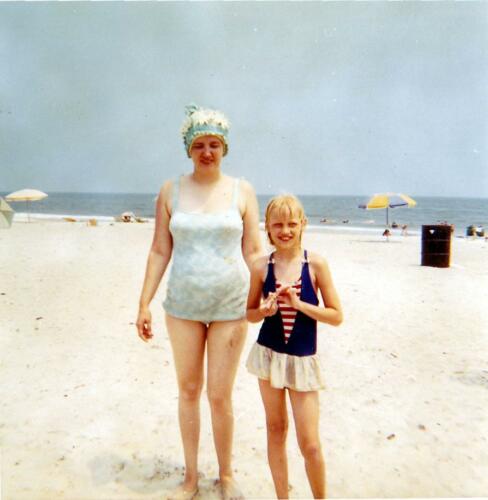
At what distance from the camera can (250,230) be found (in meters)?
2.72

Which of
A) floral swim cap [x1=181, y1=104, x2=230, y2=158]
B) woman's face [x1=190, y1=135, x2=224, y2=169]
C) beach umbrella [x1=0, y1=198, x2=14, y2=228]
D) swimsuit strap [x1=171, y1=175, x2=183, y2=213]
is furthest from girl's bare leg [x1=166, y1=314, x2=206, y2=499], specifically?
beach umbrella [x1=0, y1=198, x2=14, y2=228]

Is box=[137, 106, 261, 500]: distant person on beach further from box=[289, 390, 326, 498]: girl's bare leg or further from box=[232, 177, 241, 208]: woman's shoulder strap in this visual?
box=[289, 390, 326, 498]: girl's bare leg

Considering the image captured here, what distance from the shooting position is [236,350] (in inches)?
104

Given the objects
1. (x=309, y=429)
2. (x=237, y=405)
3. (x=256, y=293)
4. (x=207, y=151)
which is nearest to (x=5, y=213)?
(x=237, y=405)

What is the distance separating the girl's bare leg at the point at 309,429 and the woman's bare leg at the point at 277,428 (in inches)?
4.2

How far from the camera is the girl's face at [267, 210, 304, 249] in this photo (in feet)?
7.53

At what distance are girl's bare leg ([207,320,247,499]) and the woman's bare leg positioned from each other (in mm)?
306

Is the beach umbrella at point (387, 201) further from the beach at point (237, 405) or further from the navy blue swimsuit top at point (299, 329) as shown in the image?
the navy blue swimsuit top at point (299, 329)

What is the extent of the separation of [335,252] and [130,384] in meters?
11.4

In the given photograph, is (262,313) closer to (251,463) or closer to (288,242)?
(288,242)

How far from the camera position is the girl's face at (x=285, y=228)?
2.29m

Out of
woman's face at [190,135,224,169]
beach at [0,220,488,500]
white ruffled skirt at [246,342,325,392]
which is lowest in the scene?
beach at [0,220,488,500]

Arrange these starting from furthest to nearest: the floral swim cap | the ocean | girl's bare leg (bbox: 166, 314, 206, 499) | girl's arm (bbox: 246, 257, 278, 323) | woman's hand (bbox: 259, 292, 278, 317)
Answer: the ocean < girl's bare leg (bbox: 166, 314, 206, 499) < the floral swim cap < girl's arm (bbox: 246, 257, 278, 323) < woman's hand (bbox: 259, 292, 278, 317)

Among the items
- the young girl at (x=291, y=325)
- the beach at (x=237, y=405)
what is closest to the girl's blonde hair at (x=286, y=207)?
the young girl at (x=291, y=325)
